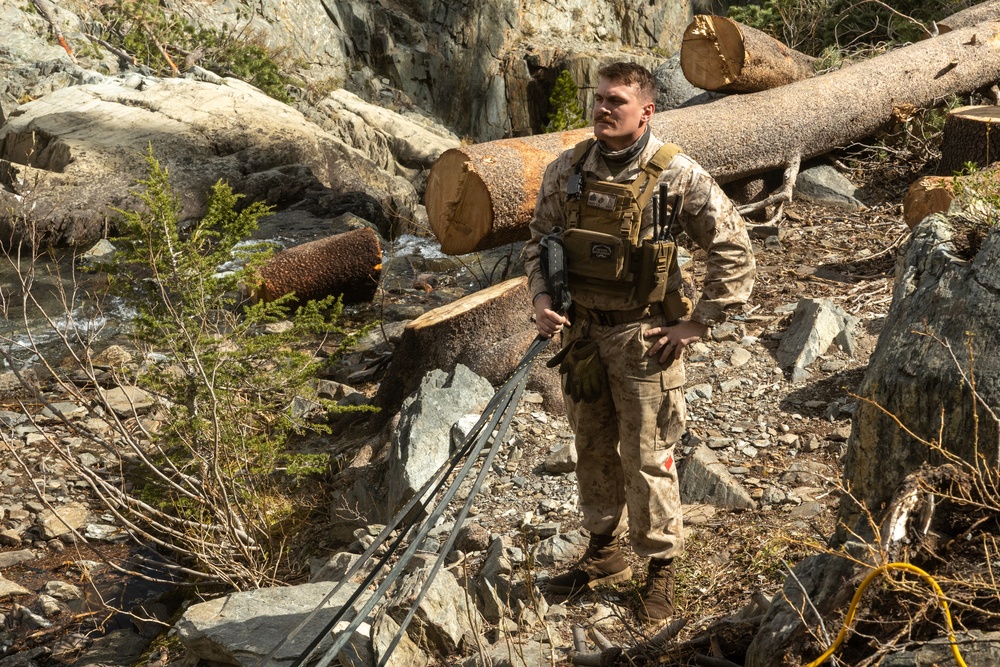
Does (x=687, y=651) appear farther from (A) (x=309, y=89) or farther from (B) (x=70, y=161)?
(A) (x=309, y=89)

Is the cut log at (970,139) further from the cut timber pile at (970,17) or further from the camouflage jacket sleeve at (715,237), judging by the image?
the camouflage jacket sleeve at (715,237)

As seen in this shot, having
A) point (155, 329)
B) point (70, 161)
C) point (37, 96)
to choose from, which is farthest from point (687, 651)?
point (37, 96)

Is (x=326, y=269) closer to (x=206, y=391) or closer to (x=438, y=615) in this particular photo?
(x=206, y=391)

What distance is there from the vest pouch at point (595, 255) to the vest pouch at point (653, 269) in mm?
65

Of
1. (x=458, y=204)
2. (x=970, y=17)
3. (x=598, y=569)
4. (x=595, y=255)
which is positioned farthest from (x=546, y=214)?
(x=970, y=17)

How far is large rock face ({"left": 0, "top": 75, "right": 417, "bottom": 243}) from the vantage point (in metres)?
9.87

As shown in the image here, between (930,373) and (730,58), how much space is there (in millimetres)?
5465

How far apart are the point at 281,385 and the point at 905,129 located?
19.6 ft

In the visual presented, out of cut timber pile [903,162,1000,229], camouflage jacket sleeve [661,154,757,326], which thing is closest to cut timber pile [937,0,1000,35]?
cut timber pile [903,162,1000,229]

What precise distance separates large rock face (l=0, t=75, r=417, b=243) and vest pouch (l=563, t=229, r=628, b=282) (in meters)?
7.31

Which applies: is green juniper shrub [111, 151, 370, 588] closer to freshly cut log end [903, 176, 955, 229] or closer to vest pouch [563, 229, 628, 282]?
vest pouch [563, 229, 628, 282]

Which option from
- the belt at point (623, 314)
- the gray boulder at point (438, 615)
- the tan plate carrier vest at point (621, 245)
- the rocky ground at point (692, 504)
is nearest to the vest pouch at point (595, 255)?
the tan plate carrier vest at point (621, 245)

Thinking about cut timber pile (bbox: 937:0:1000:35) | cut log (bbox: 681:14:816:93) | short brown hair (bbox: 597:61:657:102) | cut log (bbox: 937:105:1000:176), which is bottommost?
cut log (bbox: 937:105:1000:176)

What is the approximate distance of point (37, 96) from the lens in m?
12.4
